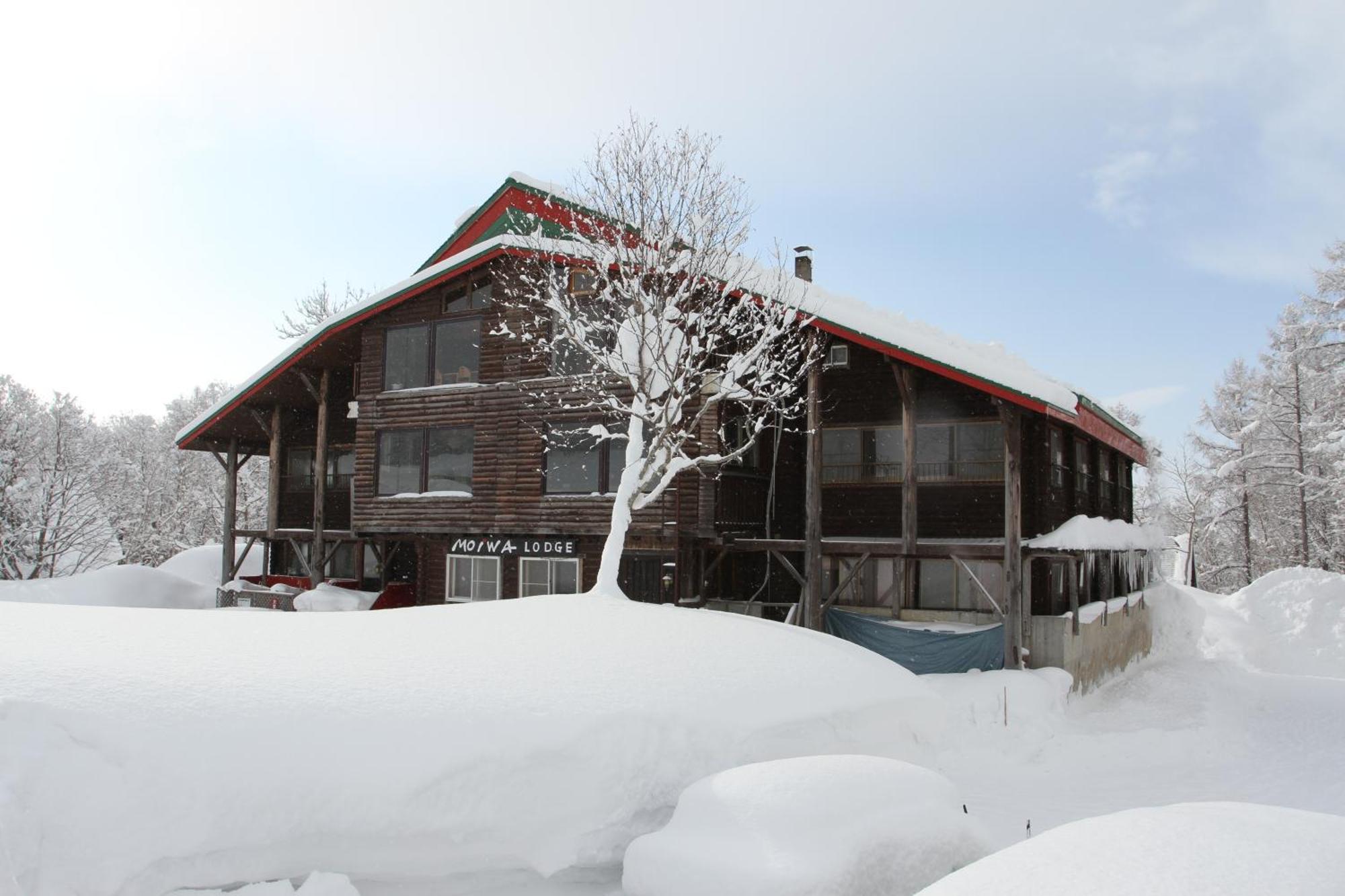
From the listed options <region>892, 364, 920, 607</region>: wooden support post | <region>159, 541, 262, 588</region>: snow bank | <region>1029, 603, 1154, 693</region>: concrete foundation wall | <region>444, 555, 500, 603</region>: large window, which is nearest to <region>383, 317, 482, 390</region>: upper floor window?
<region>444, 555, 500, 603</region>: large window

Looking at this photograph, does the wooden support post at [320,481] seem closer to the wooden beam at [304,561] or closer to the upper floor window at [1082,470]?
the wooden beam at [304,561]

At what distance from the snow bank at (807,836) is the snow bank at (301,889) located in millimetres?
2036

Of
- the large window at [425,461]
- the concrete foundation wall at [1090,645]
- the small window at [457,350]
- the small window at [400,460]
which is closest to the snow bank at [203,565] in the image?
the small window at [400,460]

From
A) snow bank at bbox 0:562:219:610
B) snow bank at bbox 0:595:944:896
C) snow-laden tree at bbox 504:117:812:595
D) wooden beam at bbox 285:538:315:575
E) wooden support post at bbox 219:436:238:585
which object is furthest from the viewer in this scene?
wooden support post at bbox 219:436:238:585

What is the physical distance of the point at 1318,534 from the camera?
129 ft

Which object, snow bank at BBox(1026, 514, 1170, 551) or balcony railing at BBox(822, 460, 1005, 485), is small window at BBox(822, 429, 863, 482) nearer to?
balcony railing at BBox(822, 460, 1005, 485)

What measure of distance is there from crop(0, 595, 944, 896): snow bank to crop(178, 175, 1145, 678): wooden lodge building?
8076 mm

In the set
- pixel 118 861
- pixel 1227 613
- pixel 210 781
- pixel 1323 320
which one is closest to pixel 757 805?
pixel 210 781

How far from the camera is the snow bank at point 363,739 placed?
241 inches

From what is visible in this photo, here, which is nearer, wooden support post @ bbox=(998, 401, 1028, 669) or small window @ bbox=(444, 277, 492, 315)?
wooden support post @ bbox=(998, 401, 1028, 669)

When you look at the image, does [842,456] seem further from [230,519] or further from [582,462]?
[230,519]

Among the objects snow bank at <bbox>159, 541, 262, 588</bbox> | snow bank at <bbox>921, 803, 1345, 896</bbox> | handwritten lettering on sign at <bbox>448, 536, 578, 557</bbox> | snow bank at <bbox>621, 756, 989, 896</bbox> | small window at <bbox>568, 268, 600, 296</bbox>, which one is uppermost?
small window at <bbox>568, 268, 600, 296</bbox>

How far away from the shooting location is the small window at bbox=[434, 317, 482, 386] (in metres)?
21.4

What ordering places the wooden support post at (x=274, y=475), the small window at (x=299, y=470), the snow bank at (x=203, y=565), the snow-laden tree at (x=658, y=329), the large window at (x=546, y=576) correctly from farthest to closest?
the snow bank at (x=203, y=565) < the small window at (x=299, y=470) < the wooden support post at (x=274, y=475) < the large window at (x=546, y=576) < the snow-laden tree at (x=658, y=329)
